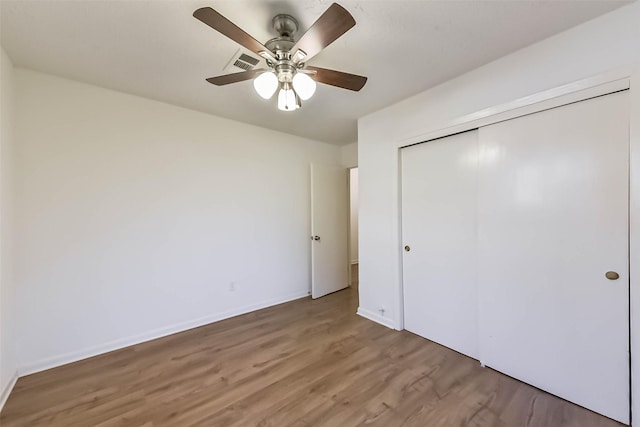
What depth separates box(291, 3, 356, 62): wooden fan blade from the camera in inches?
43.1

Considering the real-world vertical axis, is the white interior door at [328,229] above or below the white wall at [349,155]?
below

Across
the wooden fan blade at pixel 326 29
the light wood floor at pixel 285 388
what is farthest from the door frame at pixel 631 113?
the wooden fan blade at pixel 326 29

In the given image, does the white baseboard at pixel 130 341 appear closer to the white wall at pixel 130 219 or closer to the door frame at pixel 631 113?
the white wall at pixel 130 219

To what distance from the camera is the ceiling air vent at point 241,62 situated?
6.09 feet

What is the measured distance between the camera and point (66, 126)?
2.22 m

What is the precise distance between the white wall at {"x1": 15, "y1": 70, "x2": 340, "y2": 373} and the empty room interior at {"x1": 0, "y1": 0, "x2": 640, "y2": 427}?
0.8 inches

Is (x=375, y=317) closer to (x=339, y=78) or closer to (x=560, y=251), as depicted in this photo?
(x=560, y=251)

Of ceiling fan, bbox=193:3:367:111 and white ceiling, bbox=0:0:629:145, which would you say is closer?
ceiling fan, bbox=193:3:367:111

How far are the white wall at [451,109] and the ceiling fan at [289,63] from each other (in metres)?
1.16

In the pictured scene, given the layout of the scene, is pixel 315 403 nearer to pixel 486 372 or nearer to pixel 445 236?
pixel 486 372

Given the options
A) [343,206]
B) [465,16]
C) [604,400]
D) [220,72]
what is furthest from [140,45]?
[604,400]

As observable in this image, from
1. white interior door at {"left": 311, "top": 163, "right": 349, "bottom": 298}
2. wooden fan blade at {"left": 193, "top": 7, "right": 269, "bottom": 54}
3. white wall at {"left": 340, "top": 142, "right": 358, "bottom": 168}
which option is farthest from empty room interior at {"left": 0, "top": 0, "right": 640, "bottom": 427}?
white wall at {"left": 340, "top": 142, "right": 358, "bottom": 168}

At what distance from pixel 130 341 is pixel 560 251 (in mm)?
3757

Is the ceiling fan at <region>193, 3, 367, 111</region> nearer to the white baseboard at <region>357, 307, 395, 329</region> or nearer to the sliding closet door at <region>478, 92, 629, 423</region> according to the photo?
the sliding closet door at <region>478, 92, 629, 423</region>
